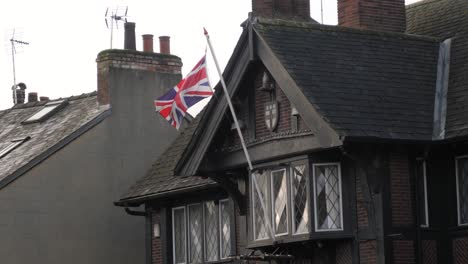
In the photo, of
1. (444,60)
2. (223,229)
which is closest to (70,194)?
(223,229)

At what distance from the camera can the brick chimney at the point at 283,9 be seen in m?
34.7

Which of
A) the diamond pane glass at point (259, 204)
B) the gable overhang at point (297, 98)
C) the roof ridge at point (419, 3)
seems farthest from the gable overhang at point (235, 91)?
the roof ridge at point (419, 3)

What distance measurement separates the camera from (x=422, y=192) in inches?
1165

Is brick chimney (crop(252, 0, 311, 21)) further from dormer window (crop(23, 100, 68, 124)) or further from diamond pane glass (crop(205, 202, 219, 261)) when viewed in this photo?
dormer window (crop(23, 100, 68, 124))

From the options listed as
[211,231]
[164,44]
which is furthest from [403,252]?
[164,44]

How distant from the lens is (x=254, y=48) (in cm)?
3044

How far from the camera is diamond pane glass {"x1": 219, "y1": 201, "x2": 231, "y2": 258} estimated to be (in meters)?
35.1

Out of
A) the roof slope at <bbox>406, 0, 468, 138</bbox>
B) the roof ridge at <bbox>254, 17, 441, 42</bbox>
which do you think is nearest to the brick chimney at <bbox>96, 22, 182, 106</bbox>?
the roof slope at <bbox>406, 0, 468, 138</bbox>

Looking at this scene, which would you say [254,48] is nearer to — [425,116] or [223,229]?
[425,116]

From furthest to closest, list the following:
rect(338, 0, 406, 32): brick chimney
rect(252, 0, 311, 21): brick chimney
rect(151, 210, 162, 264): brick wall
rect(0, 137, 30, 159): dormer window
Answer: rect(0, 137, 30, 159): dormer window → rect(151, 210, 162, 264): brick wall → rect(252, 0, 311, 21): brick chimney → rect(338, 0, 406, 32): brick chimney

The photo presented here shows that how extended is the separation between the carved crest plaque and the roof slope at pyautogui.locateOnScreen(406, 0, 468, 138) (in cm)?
351

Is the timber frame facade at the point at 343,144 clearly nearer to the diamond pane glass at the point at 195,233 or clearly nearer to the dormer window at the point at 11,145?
the diamond pane glass at the point at 195,233

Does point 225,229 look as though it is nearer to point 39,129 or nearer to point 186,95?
point 186,95

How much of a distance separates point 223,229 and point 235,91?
5.22 m
